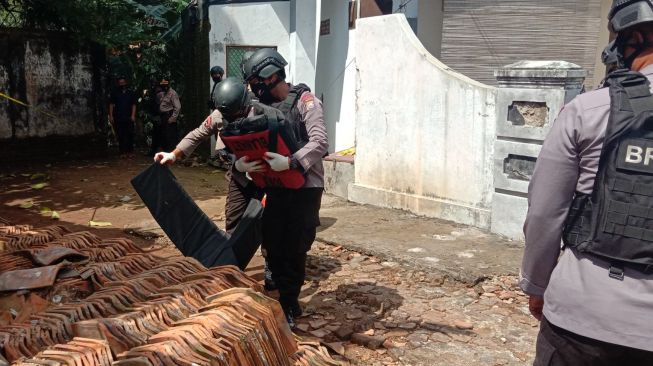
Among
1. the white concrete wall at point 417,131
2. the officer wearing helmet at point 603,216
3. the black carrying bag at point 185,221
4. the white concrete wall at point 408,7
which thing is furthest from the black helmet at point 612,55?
the white concrete wall at point 408,7

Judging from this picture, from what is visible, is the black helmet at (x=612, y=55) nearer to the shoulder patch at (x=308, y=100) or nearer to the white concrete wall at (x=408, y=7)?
the shoulder patch at (x=308, y=100)

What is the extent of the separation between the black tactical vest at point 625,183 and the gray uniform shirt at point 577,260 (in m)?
0.03

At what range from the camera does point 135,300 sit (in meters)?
2.31

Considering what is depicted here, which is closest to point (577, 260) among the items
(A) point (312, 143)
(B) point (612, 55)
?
(B) point (612, 55)

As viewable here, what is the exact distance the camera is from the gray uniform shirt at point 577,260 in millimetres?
1822

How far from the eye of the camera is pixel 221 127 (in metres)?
3.97

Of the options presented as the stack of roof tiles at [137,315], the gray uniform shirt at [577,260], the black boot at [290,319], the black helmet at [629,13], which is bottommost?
the black boot at [290,319]

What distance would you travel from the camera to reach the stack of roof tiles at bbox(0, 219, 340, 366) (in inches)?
74.2

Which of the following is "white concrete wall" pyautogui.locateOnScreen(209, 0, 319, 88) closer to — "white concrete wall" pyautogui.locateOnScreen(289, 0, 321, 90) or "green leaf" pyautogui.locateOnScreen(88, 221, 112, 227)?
"white concrete wall" pyautogui.locateOnScreen(289, 0, 321, 90)

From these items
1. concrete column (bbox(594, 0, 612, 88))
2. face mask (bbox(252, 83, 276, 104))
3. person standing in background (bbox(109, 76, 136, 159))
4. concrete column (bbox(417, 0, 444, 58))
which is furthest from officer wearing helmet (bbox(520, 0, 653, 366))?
person standing in background (bbox(109, 76, 136, 159))

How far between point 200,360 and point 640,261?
1.34m

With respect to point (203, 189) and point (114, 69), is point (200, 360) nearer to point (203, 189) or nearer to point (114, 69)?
point (203, 189)

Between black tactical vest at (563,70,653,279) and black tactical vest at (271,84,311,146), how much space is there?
2329 millimetres

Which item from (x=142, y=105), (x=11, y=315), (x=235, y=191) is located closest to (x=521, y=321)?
(x=235, y=191)
